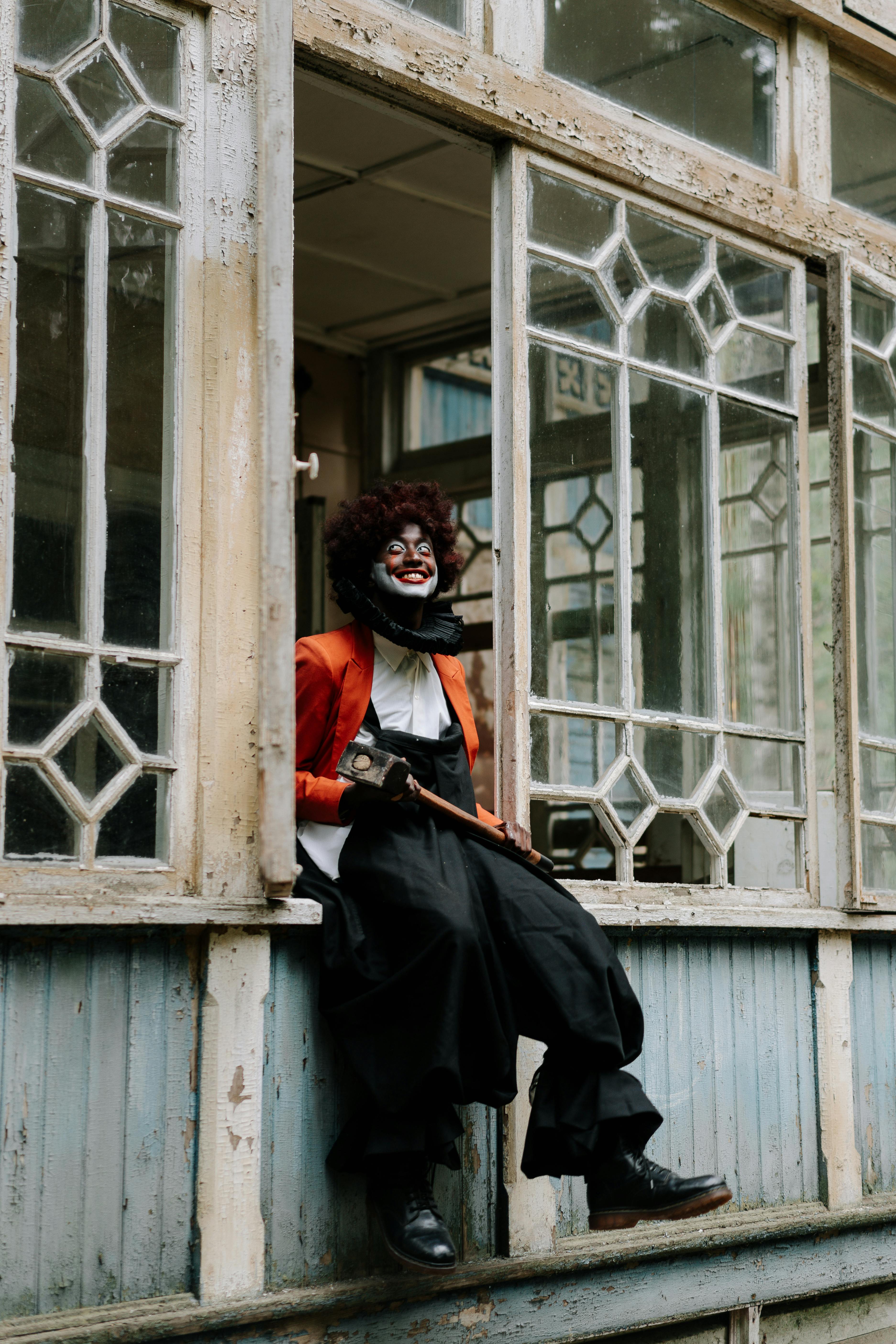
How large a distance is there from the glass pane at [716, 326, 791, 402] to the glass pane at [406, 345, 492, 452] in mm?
2515

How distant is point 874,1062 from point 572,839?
6.33ft

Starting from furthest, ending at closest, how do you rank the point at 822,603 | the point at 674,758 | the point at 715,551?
the point at 822,603 → the point at 715,551 → the point at 674,758

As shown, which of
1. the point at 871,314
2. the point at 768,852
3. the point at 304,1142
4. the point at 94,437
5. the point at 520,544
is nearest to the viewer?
the point at 94,437

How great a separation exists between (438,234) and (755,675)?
248cm

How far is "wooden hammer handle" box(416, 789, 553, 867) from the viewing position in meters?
3.33

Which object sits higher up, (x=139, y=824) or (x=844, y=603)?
(x=844, y=603)

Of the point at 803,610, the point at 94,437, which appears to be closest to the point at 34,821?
the point at 94,437

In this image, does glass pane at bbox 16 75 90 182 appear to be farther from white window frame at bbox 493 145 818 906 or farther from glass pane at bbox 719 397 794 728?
glass pane at bbox 719 397 794 728

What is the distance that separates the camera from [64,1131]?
9.57 ft

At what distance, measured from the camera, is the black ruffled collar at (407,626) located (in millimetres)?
3422

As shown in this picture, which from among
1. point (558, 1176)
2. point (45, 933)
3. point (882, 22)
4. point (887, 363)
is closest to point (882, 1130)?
point (558, 1176)

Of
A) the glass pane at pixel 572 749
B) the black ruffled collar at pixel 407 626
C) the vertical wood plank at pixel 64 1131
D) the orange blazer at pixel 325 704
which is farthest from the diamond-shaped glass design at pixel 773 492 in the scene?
the vertical wood plank at pixel 64 1131

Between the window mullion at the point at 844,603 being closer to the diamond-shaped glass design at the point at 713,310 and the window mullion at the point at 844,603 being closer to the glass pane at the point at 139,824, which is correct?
the diamond-shaped glass design at the point at 713,310

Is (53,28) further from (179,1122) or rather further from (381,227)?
(381,227)
